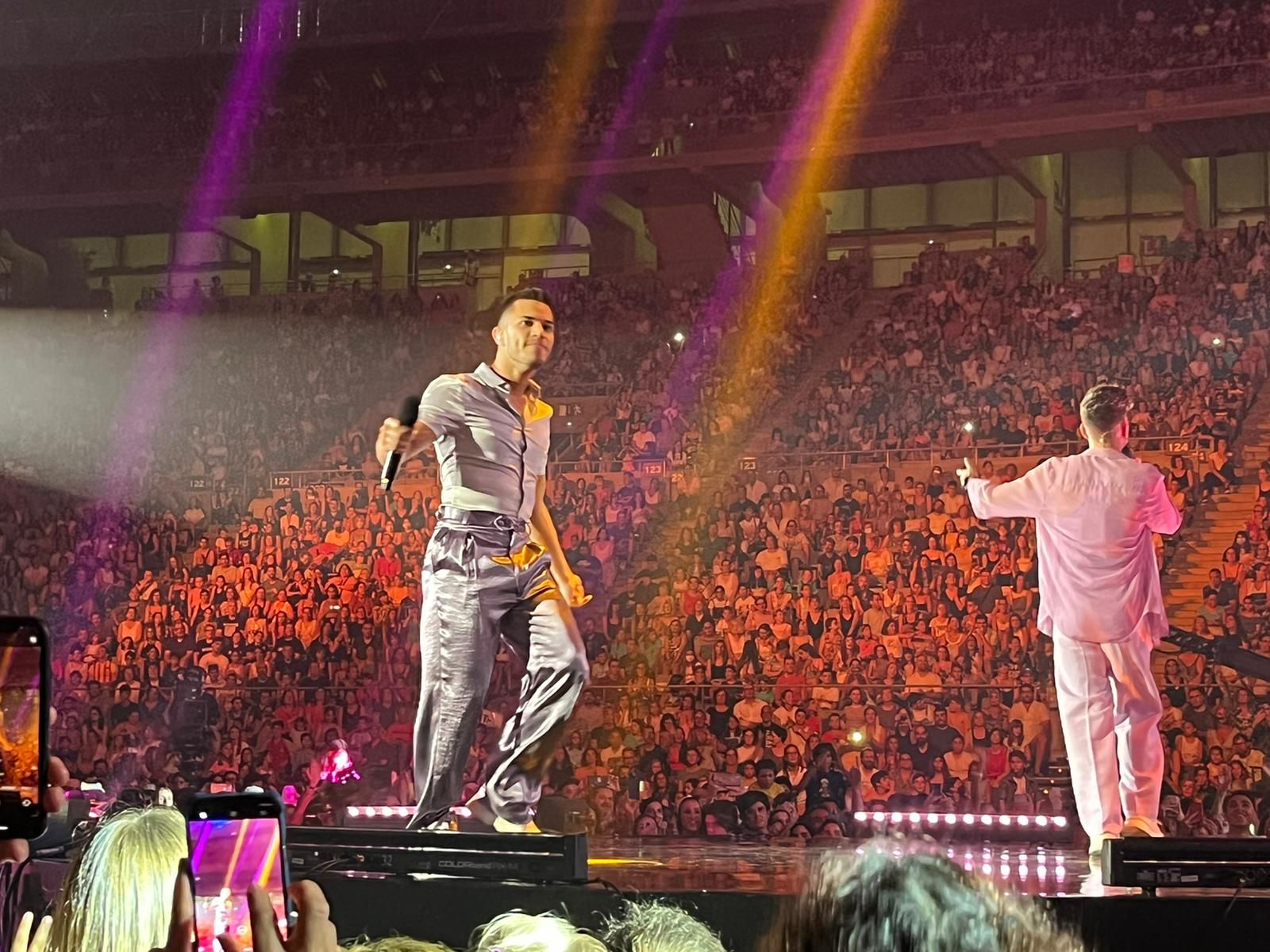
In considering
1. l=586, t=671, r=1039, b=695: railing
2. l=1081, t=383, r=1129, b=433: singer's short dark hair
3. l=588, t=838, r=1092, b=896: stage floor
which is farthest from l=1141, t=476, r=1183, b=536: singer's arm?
l=586, t=671, r=1039, b=695: railing

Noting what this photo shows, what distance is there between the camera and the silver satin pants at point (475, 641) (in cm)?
546

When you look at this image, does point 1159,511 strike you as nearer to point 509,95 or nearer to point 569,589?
point 569,589

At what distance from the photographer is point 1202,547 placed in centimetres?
948

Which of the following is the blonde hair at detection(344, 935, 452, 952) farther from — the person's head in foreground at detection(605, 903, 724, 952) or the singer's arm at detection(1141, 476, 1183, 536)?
the singer's arm at detection(1141, 476, 1183, 536)

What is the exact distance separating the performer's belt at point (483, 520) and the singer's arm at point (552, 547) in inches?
3.1

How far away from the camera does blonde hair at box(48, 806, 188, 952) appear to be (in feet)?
4.18

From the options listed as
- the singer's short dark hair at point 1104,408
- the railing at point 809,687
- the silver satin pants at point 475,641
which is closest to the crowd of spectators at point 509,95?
the railing at point 809,687

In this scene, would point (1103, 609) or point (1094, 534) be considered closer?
point (1103, 609)

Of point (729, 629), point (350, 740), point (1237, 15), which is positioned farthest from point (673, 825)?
point (1237, 15)

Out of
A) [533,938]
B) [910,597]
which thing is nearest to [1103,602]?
[910,597]

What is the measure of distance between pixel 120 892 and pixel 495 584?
14.3ft

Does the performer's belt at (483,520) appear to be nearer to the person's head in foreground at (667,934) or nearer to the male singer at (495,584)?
the male singer at (495,584)

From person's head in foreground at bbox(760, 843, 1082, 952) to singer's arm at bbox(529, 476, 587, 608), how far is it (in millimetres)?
4762

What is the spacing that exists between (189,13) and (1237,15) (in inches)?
321
